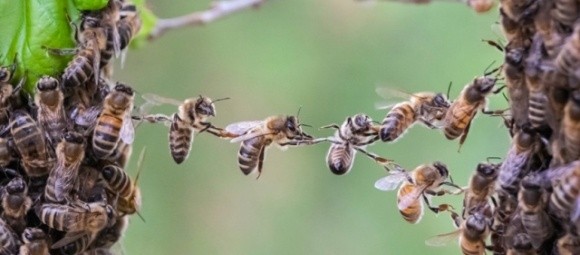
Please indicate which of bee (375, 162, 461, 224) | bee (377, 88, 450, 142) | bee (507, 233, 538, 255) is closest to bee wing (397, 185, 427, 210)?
bee (375, 162, 461, 224)

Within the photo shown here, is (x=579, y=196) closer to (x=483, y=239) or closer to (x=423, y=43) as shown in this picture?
(x=483, y=239)

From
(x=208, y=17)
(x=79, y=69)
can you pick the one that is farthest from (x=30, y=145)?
(x=208, y=17)

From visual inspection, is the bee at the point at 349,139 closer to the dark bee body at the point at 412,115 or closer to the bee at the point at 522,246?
the dark bee body at the point at 412,115

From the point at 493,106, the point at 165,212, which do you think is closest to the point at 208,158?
the point at 165,212

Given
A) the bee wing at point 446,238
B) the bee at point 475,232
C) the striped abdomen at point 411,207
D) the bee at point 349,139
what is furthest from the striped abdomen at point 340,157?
the bee at point 475,232

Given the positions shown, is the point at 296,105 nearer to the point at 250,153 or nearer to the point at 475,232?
the point at 250,153

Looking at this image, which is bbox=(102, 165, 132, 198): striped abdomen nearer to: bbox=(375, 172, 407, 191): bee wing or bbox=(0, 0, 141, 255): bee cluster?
bbox=(0, 0, 141, 255): bee cluster
